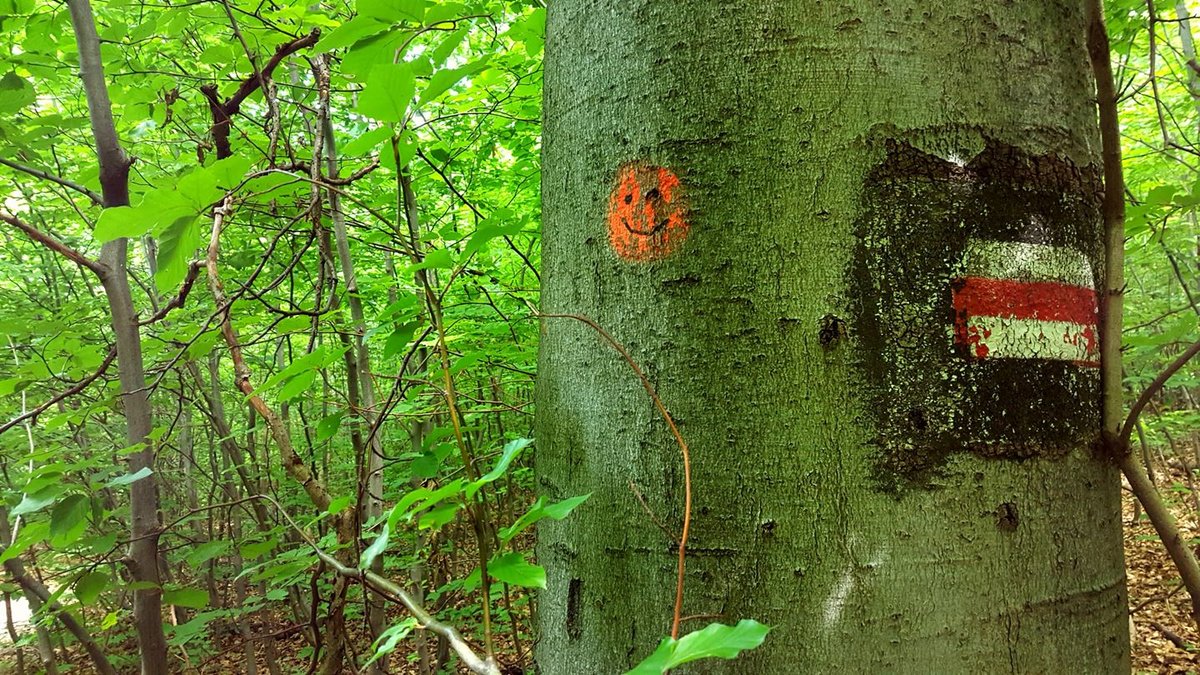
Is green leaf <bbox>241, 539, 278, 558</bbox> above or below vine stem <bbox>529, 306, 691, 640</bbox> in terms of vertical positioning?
below

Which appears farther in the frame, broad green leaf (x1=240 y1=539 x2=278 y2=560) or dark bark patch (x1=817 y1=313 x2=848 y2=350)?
broad green leaf (x1=240 y1=539 x2=278 y2=560)

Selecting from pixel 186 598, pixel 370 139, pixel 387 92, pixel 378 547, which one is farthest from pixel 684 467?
pixel 186 598

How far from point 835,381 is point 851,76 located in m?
0.30

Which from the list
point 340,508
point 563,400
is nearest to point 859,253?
point 563,400

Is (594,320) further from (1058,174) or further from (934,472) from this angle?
(1058,174)

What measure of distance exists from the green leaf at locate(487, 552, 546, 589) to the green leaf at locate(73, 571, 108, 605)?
165 centimetres

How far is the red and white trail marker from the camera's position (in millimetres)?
620

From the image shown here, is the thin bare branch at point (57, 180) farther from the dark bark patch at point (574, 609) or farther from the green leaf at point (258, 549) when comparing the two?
the dark bark patch at point (574, 609)

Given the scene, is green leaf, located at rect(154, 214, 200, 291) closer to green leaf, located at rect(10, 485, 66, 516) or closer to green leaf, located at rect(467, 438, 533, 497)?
green leaf, located at rect(467, 438, 533, 497)

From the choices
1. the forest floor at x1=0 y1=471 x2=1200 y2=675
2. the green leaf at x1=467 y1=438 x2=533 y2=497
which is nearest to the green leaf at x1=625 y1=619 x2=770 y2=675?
the green leaf at x1=467 y1=438 x2=533 y2=497

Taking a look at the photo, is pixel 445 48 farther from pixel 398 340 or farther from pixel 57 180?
pixel 57 180

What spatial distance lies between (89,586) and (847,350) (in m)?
2.02

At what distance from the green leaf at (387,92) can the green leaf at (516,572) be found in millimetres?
501

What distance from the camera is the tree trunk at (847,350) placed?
585 mm
